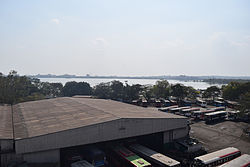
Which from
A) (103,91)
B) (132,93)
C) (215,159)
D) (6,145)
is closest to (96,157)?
(6,145)

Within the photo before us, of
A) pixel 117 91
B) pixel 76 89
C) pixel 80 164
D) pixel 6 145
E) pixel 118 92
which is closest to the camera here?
pixel 6 145

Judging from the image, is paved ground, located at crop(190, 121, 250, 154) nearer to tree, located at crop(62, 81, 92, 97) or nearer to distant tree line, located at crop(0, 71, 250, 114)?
distant tree line, located at crop(0, 71, 250, 114)

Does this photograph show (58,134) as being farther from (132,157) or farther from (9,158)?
(132,157)

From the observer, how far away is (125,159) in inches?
687

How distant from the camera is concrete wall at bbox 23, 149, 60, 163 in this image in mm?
15391

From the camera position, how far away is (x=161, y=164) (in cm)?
1642

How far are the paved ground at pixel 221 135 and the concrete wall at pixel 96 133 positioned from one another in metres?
6.59

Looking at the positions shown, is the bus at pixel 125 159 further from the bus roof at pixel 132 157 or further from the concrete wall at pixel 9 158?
the concrete wall at pixel 9 158

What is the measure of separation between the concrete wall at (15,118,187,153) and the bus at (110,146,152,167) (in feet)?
5.62

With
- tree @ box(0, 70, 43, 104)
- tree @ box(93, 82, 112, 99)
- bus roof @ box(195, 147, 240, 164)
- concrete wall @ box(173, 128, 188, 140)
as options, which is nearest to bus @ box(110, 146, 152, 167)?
bus roof @ box(195, 147, 240, 164)

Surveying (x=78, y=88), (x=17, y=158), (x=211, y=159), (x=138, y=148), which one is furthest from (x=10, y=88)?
(x=211, y=159)

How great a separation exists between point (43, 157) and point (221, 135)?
24.2m

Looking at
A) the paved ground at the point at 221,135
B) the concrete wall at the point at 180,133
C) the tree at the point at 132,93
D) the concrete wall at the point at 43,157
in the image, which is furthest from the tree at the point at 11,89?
the paved ground at the point at 221,135

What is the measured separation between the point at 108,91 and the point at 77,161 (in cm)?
5374
